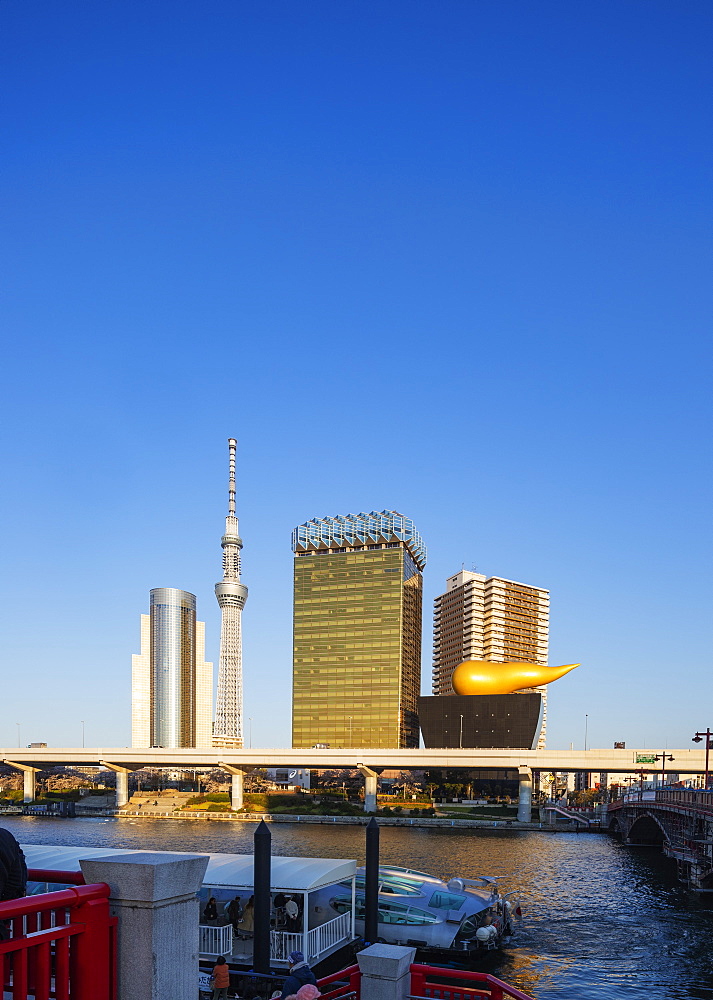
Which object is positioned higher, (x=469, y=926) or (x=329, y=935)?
(x=329, y=935)

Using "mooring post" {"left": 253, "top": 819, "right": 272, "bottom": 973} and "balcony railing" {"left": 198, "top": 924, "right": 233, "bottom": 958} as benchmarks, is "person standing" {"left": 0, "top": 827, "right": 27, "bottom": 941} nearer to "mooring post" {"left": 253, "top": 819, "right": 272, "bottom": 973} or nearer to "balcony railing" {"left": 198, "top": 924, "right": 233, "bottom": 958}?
"mooring post" {"left": 253, "top": 819, "right": 272, "bottom": 973}

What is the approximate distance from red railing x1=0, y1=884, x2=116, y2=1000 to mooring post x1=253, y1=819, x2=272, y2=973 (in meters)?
27.1

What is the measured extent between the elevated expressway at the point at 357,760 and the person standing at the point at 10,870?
135045mm

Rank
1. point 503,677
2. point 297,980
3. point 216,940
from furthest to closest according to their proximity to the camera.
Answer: point 503,677 < point 216,940 < point 297,980

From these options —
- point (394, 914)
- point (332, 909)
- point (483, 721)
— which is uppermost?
point (332, 909)

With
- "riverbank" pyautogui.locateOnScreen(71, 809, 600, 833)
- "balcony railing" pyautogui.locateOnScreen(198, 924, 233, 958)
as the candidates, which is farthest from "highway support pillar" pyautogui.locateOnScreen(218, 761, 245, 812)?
"balcony railing" pyautogui.locateOnScreen(198, 924, 233, 958)

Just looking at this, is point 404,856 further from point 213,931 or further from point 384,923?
point 213,931

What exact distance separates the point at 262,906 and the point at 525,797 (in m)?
110

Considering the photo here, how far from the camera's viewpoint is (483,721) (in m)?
169

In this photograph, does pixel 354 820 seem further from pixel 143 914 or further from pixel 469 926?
pixel 143 914

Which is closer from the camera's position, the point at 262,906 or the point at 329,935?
the point at 262,906

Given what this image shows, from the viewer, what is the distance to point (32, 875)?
800cm

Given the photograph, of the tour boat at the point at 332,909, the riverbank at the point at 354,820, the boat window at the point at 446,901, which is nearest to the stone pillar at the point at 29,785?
the riverbank at the point at 354,820

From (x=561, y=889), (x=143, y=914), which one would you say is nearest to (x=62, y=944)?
(x=143, y=914)
